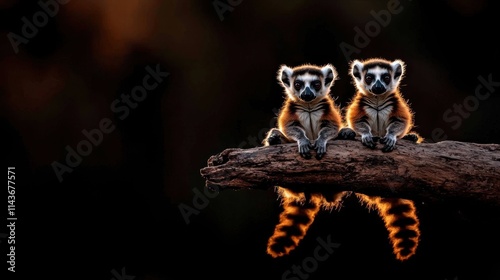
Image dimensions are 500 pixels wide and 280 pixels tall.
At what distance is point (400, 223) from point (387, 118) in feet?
2.57

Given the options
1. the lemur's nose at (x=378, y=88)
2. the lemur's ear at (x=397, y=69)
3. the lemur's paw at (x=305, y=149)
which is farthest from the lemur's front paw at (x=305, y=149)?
the lemur's ear at (x=397, y=69)

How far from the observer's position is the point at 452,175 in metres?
3.77

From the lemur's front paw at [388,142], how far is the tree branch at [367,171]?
0.03 meters

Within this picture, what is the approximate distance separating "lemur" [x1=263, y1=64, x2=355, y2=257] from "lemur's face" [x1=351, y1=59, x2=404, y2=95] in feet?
0.66

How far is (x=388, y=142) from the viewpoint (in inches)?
150

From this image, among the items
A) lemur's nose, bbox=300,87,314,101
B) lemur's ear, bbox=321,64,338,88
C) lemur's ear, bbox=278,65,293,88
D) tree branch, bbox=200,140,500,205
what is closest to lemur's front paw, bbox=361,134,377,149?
tree branch, bbox=200,140,500,205

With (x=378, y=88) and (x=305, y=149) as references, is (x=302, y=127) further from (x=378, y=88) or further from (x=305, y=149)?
(x=378, y=88)

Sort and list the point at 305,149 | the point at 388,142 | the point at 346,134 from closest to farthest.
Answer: the point at 305,149
the point at 388,142
the point at 346,134

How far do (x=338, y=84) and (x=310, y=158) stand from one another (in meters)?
2.37

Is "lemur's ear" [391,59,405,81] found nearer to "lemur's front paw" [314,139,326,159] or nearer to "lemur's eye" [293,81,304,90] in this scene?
"lemur's eye" [293,81,304,90]

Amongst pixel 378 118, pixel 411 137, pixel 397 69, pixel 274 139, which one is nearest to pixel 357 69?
pixel 397 69

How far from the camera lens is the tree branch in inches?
144

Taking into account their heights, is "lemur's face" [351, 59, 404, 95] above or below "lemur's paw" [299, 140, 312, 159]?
above

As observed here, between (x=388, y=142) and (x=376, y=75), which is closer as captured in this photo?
(x=388, y=142)
